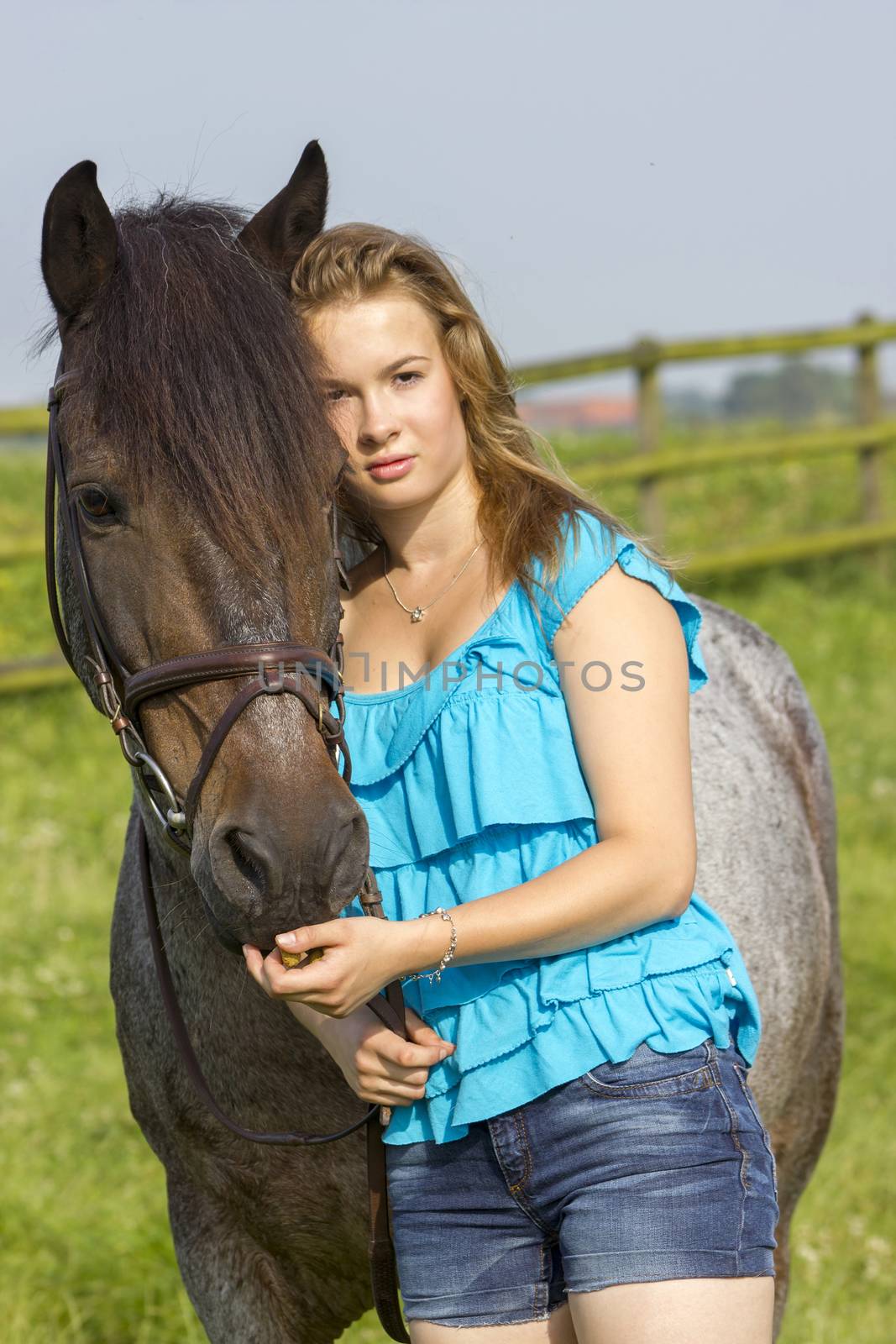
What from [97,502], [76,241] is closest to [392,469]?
[97,502]

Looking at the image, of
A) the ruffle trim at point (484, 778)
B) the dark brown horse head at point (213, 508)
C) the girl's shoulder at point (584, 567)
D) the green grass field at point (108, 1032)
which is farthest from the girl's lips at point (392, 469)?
the green grass field at point (108, 1032)

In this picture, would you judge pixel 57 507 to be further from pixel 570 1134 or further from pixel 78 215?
pixel 570 1134

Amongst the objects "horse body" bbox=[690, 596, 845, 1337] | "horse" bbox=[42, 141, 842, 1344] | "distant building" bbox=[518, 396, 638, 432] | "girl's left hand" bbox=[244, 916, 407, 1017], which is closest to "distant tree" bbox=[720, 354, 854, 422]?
→ "distant building" bbox=[518, 396, 638, 432]

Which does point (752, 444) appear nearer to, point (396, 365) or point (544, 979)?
point (396, 365)

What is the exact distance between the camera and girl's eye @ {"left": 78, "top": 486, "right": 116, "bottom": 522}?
1838 mm

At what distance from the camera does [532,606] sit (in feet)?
6.30

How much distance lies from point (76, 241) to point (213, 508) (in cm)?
50

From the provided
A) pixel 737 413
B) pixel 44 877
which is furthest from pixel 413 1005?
pixel 737 413

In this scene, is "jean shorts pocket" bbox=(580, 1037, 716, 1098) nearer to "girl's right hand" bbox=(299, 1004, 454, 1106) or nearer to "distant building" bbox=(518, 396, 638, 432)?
"girl's right hand" bbox=(299, 1004, 454, 1106)

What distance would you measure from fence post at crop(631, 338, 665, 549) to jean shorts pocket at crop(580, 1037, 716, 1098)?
7.21 m

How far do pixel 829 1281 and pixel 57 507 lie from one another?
8.90 feet

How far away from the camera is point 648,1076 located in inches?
68.7

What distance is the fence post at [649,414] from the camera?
28.8 feet

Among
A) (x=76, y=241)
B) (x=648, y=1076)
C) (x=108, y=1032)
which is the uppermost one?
(x=76, y=241)
